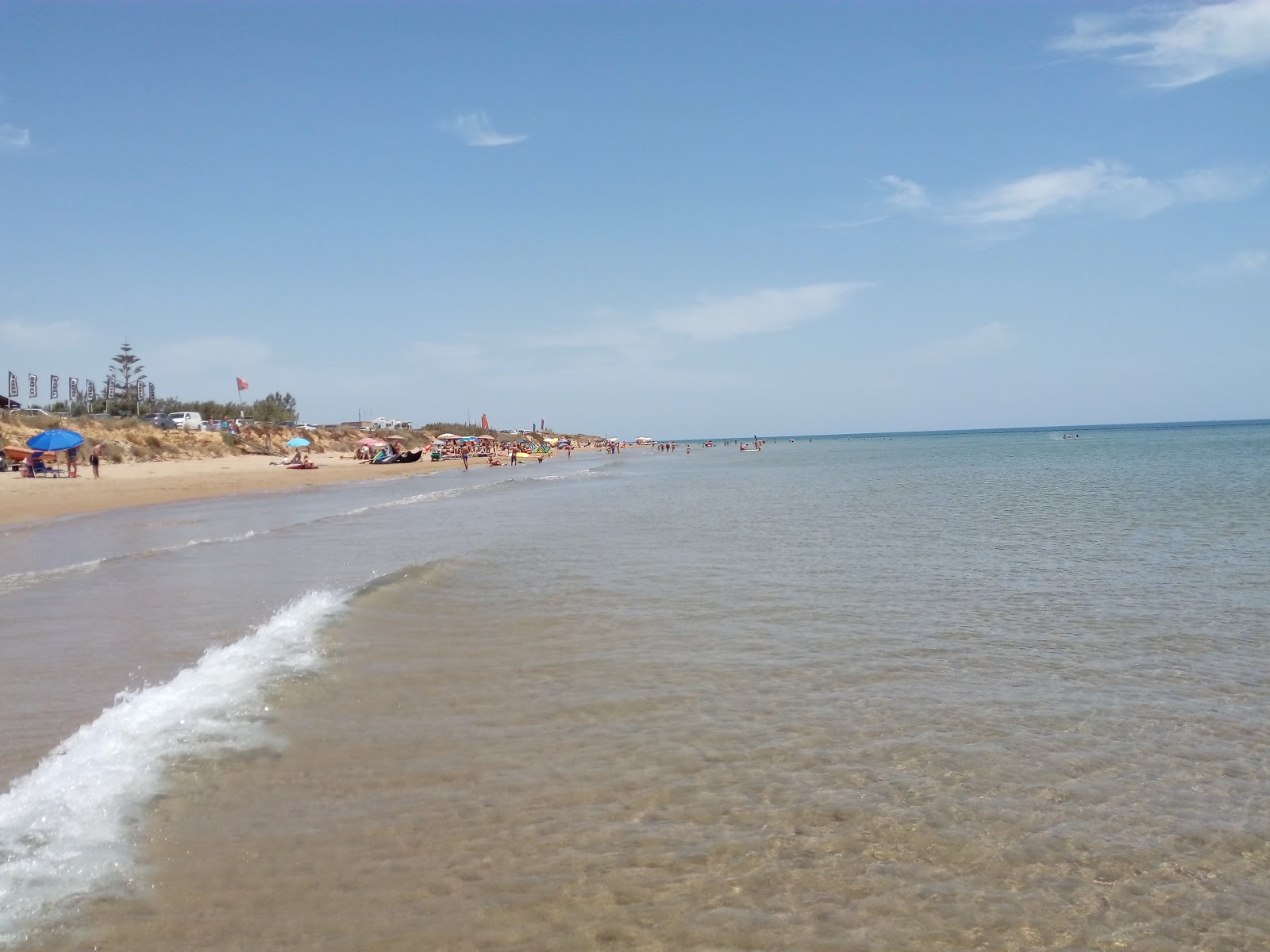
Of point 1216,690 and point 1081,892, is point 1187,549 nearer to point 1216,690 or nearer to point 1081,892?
point 1216,690

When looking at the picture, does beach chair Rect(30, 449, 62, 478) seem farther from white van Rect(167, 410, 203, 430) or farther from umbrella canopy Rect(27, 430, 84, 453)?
white van Rect(167, 410, 203, 430)

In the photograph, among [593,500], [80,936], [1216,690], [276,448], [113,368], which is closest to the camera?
[80,936]

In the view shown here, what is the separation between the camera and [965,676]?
7.26 meters

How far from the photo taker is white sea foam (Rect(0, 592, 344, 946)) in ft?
13.2

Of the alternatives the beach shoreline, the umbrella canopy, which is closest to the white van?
the beach shoreline

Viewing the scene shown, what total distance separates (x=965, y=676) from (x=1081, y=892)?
342cm

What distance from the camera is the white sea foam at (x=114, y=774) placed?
403 centimetres

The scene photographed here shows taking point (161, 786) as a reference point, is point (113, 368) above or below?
above

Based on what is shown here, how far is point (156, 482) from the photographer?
38531 millimetres

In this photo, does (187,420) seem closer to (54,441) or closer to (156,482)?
(54,441)

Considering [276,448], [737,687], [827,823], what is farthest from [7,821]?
[276,448]

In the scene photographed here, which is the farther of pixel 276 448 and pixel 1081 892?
pixel 276 448

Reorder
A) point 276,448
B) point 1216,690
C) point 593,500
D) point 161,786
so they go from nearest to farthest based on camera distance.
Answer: point 161,786 < point 1216,690 < point 593,500 < point 276,448

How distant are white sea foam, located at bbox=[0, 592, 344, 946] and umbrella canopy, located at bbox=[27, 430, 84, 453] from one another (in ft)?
115
